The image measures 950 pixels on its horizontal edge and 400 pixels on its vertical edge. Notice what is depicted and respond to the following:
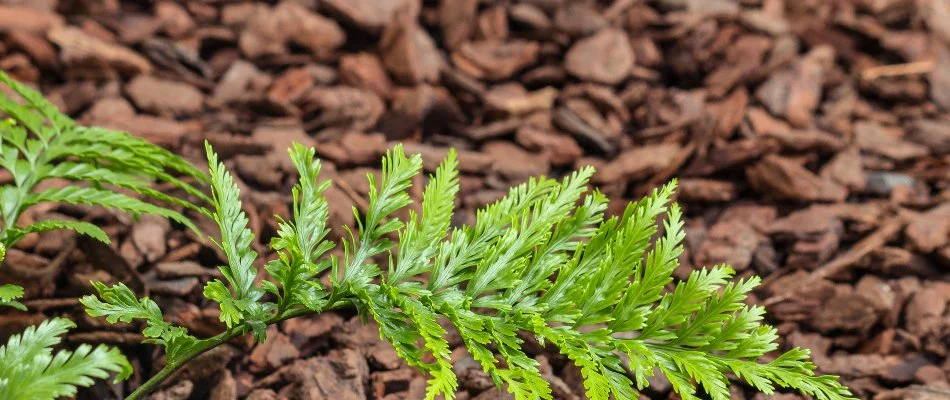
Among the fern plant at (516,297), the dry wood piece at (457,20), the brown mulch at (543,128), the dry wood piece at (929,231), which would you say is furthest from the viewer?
the dry wood piece at (457,20)

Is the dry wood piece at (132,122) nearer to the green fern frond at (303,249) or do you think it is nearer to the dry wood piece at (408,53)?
the dry wood piece at (408,53)

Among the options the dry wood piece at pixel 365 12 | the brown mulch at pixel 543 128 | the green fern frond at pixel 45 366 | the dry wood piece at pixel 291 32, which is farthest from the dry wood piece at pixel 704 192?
the green fern frond at pixel 45 366

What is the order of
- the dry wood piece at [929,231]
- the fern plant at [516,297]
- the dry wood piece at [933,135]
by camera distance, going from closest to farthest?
the fern plant at [516,297] < the dry wood piece at [929,231] < the dry wood piece at [933,135]

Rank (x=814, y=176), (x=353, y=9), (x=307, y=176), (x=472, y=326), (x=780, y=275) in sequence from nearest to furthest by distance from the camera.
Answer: (x=472, y=326) → (x=307, y=176) → (x=780, y=275) → (x=814, y=176) → (x=353, y=9)

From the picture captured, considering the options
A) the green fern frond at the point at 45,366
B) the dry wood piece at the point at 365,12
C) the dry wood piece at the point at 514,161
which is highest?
the green fern frond at the point at 45,366

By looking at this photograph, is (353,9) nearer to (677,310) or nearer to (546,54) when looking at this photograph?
(546,54)

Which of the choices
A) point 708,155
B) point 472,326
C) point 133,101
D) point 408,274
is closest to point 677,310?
point 472,326
